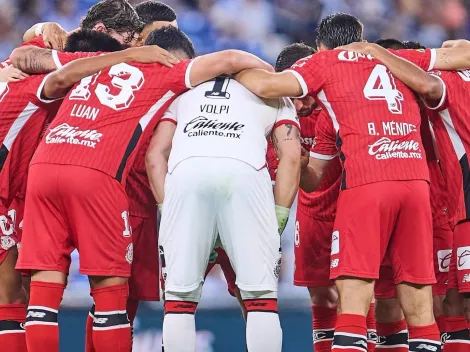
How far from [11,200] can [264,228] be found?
1785mm

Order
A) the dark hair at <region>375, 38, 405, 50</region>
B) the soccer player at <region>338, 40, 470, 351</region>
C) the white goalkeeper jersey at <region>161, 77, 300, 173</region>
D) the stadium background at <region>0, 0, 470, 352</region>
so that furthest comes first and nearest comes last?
1. the stadium background at <region>0, 0, 470, 352</region>
2. the dark hair at <region>375, 38, 405, 50</region>
3. the soccer player at <region>338, 40, 470, 351</region>
4. the white goalkeeper jersey at <region>161, 77, 300, 173</region>

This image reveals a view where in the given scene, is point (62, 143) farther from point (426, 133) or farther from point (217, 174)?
point (426, 133)

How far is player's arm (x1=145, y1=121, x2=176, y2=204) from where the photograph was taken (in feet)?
15.9

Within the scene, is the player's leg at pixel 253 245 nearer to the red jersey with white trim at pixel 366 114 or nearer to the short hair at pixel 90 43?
the red jersey with white trim at pixel 366 114

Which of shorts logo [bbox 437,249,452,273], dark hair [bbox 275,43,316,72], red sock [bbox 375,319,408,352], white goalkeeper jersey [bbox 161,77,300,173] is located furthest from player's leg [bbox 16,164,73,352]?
shorts logo [bbox 437,249,452,273]

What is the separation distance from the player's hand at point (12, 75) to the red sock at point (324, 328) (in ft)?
8.50

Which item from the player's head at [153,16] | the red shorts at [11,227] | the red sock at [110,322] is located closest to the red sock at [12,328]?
the red shorts at [11,227]

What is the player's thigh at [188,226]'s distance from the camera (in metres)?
4.50

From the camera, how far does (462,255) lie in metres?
4.89

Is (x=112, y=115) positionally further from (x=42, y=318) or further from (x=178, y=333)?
(x=178, y=333)

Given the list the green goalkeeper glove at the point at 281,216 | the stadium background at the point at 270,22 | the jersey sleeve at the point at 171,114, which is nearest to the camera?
the green goalkeeper glove at the point at 281,216

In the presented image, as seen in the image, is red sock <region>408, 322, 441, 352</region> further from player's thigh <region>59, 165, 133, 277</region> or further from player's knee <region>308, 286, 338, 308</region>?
player's thigh <region>59, 165, 133, 277</region>

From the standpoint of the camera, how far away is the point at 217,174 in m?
4.54

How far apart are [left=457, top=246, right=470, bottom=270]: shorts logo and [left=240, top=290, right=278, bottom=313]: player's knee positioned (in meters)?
1.22
